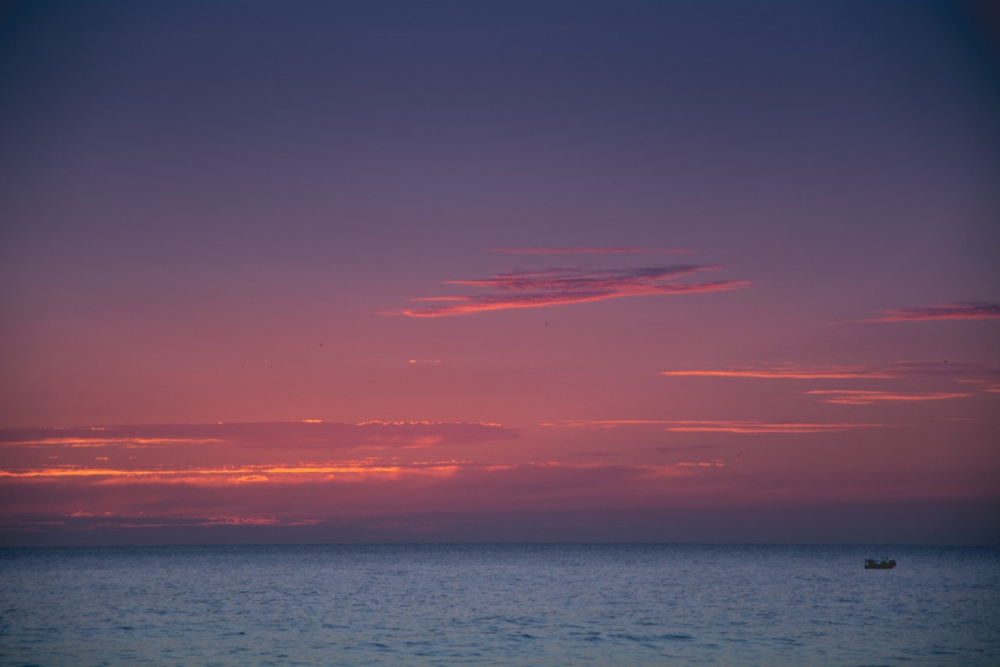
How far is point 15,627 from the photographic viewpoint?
60.6 meters

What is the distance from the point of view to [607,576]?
125 metres

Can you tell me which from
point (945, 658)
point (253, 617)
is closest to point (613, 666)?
point (945, 658)

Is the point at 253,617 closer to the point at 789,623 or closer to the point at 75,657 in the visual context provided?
the point at 75,657

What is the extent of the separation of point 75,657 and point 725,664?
29916 millimetres

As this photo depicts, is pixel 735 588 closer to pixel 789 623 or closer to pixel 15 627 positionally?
pixel 789 623

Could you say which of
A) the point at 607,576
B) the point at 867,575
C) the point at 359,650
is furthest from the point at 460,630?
the point at 867,575

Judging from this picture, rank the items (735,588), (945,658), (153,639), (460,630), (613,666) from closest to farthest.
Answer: (613,666)
(945,658)
(153,639)
(460,630)
(735,588)

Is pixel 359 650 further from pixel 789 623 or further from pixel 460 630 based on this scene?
pixel 789 623

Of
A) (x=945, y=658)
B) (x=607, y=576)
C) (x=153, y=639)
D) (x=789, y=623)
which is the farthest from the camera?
(x=607, y=576)

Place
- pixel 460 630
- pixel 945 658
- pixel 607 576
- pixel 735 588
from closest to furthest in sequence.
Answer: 1. pixel 945 658
2. pixel 460 630
3. pixel 735 588
4. pixel 607 576

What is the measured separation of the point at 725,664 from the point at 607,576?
80.6 m

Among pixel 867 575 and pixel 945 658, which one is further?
pixel 867 575

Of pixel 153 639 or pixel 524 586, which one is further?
pixel 524 586

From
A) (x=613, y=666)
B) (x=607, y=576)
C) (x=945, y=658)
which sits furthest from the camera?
(x=607, y=576)
